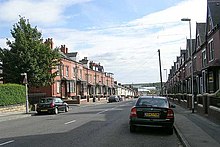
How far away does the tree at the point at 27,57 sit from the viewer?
1457 inches

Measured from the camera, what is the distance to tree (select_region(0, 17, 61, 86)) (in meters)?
37.0

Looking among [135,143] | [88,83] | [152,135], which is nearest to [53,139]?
[135,143]

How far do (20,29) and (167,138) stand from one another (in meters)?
28.5

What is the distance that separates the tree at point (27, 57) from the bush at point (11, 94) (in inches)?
96.2

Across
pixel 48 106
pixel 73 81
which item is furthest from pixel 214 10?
pixel 73 81

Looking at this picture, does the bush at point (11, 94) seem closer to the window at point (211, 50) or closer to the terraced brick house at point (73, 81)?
A: the terraced brick house at point (73, 81)

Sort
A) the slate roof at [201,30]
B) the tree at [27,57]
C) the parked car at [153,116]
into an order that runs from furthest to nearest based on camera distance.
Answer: the slate roof at [201,30], the tree at [27,57], the parked car at [153,116]

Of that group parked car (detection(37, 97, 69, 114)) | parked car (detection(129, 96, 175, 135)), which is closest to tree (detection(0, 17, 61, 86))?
parked car (detection(37, 97, 69, 114))

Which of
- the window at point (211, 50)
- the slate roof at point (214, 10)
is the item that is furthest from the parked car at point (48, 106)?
the slate roof at point (214, 10)

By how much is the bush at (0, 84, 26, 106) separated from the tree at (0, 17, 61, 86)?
8.02ft

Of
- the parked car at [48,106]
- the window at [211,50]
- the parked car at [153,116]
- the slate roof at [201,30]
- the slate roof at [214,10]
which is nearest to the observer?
the parked car at [153,116]

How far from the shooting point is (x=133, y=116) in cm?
1489

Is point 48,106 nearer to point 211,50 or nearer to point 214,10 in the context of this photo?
point 211,50

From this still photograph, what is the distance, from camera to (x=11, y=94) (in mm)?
32875
